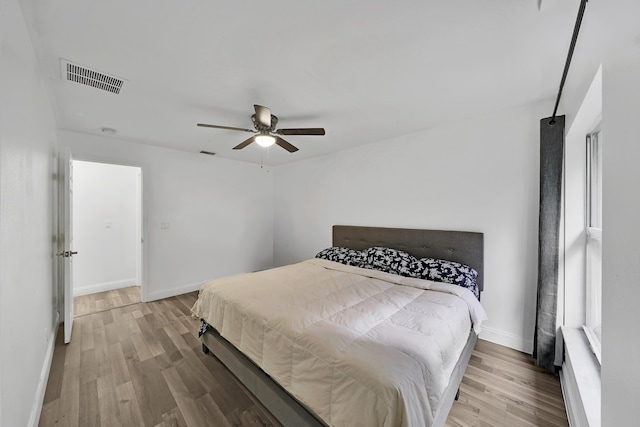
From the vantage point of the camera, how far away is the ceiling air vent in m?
1.70

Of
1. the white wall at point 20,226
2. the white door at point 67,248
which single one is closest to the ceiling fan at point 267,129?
the white wall at point 20,226

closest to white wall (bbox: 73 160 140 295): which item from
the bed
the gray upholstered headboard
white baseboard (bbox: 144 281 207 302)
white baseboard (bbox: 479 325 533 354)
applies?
white baseboard (bbox: 144 281 207 302)

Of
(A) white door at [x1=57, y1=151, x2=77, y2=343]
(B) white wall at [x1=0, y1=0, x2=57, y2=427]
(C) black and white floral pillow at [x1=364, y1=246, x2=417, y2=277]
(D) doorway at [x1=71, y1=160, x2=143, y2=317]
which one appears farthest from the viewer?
(D) doorway at [x1=71, y1=160, x2=143, y2=317]

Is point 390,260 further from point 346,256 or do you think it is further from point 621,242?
point 621,242

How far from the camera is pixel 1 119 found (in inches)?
39.9

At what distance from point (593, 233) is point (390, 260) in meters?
1.68

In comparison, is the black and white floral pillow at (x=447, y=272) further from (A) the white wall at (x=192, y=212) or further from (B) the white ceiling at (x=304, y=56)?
(A) the white wall at (x=192, y=212)

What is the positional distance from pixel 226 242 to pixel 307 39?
3829 millimetres

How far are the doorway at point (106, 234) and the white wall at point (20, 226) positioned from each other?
215 centimetres

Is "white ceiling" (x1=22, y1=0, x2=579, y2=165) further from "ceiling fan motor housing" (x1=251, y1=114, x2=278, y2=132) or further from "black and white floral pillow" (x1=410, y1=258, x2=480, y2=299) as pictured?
"black and white floral pillow" (x1=410, y1=258, x2=480, y2=299)

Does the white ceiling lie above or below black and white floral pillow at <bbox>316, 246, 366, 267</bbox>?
above

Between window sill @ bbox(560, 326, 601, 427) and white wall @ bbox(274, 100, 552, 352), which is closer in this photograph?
window sill @ bbox(560, 326, 601, 427)

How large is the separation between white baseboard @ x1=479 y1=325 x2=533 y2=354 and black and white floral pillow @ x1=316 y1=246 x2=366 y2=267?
4.82 ft

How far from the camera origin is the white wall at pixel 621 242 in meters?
0.74
